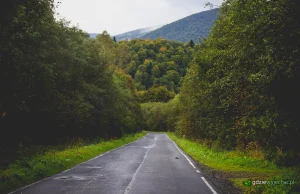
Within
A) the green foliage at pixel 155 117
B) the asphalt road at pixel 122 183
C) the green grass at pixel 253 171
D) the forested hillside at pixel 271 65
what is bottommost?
the green foliage at pixel 155 117

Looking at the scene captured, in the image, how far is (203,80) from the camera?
87.2ft

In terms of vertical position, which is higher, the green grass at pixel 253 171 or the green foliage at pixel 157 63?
the green foliage at pixel 157 63

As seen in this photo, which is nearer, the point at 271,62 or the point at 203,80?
the point at 271,62

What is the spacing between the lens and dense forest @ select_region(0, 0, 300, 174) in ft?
37.2

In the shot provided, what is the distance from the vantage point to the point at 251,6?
12820mm

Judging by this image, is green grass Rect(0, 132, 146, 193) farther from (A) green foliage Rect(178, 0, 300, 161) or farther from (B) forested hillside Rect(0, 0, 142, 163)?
(A) green foliage Rect(178, 0, 300, 161)

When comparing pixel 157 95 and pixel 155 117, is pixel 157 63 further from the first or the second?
pixel 155 117

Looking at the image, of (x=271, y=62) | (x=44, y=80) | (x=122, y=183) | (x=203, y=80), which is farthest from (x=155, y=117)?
(x=271, y=62)

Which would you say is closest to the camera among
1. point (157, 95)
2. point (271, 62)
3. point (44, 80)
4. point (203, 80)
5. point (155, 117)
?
point (271, 62)

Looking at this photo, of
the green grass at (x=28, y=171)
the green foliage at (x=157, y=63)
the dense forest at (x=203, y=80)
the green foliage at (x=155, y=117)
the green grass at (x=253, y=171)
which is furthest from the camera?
the green foliage at (x=157, y=63)

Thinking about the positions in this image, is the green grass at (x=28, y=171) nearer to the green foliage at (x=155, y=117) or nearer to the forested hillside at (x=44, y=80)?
the forested hillside at (x=44, y=80)

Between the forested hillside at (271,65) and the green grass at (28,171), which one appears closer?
the forested hillside at (271,65)

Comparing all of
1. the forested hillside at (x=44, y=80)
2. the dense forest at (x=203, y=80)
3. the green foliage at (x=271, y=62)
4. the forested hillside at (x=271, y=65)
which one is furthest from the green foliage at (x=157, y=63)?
the green foliage at (x=271, y=62)

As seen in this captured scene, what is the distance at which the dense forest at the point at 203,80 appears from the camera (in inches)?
446
